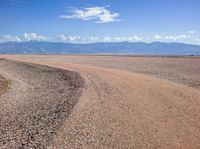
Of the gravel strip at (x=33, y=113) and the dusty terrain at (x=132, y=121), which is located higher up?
the dusty terrain at (x=132, y=121)

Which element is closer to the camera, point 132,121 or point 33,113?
point 132,121

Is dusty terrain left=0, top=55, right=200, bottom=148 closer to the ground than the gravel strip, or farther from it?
farther from it

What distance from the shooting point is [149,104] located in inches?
697

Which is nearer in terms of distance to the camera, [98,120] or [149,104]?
[98,120]

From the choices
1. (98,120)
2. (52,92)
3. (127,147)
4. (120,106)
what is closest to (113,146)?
(127,147)

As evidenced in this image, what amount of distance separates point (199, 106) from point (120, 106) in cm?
404

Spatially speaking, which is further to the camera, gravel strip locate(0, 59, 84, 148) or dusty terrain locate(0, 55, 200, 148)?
gravel strip locate(0, 59, 84, 148)

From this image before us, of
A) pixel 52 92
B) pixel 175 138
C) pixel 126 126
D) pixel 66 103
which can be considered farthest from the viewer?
pixel 52 92

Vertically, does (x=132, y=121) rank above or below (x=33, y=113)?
above

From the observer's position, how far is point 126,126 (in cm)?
1351

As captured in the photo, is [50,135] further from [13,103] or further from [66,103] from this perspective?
[13,103]

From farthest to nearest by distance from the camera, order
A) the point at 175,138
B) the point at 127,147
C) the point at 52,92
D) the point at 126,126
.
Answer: the point at 52,92, the point at 126,126, the point at 175,138, the point at 127,147

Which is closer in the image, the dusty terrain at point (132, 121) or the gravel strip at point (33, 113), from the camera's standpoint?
the dusty terrain at point (132, 121)

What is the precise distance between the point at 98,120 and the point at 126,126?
1511 millimetres
